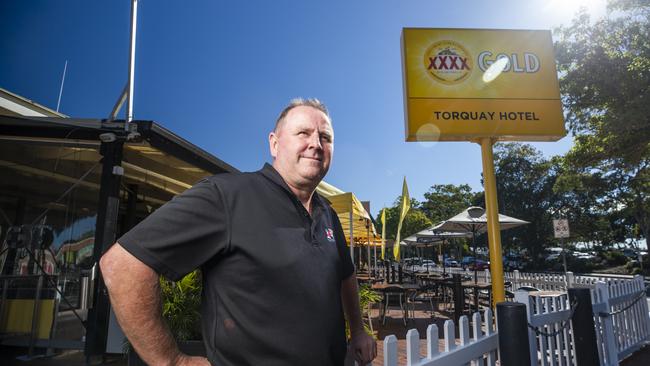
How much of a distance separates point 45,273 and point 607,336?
737 centimetres

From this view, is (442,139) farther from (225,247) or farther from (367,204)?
(367,204)

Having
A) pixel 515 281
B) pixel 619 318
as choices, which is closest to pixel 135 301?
pixel 619 318

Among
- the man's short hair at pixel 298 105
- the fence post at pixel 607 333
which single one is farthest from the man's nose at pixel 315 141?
the fence post at pixel 607 333

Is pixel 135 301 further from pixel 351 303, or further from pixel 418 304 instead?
pixel 418 304

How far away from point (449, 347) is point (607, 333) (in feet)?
11.2

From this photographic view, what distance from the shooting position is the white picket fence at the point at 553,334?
2320 millimetres

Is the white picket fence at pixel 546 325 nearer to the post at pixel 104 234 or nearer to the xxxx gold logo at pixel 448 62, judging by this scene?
the xxxx gold logo at pixel 448 62

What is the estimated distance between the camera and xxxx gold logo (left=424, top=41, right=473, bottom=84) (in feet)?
15.6

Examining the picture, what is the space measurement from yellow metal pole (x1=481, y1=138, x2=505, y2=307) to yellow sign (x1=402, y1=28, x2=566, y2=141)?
0.26m

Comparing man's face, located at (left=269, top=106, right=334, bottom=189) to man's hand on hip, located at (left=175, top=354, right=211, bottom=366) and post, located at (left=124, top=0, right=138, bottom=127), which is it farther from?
post, located at (left=124, top=0, right=138, bottom=127)

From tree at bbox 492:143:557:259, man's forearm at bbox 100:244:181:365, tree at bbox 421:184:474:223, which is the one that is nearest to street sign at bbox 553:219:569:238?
man's forearm at bbox 100:244:181:365

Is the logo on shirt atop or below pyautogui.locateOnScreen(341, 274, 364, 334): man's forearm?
atop

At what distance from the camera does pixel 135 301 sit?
3.48 feet

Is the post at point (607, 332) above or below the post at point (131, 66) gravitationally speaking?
below
